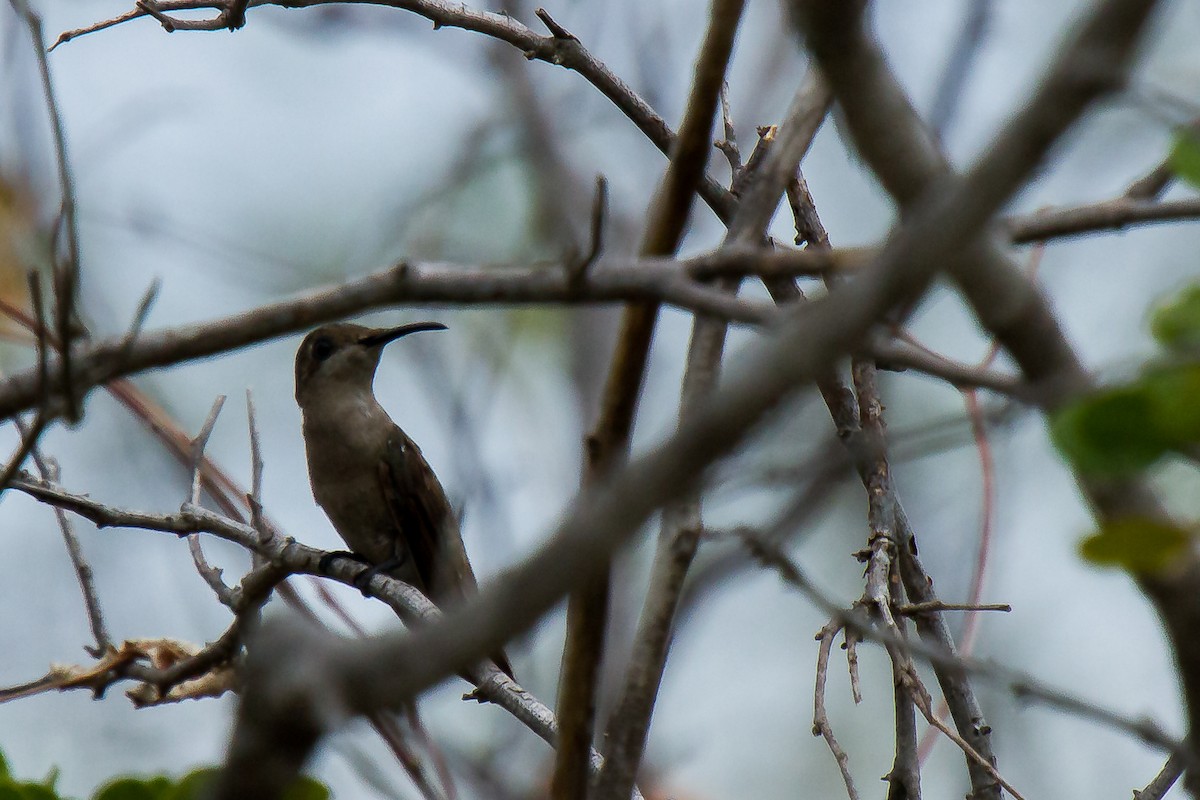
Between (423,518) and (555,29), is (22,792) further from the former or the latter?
(423,518)

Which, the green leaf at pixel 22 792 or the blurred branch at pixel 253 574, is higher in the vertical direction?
the blurred branch at pixel 253 574

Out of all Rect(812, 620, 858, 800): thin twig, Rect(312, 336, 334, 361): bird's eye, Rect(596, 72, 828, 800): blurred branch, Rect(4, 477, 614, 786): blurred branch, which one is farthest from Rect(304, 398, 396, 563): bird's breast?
Rect(596, 72, 828, 800): blurred branch

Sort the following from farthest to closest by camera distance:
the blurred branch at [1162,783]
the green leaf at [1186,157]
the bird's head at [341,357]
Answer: the bird's head at [341,357] → the blurred branch at [1162,783] → the green leaf at [1186,157]

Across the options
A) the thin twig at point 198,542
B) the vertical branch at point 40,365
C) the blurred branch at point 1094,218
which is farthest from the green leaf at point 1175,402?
the thin twig at point 198,542

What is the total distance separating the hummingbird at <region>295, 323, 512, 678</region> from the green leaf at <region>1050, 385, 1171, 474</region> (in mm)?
5294

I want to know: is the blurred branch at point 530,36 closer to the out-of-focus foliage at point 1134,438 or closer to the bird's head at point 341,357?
the out-of-focus foliage at point 1134,438

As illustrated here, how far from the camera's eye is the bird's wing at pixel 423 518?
6676 millimetres

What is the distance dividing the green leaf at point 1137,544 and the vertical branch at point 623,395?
2.34 ft

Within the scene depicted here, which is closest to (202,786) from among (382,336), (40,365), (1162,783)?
(40,365)

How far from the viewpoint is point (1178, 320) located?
1.52m

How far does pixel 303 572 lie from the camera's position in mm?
4117

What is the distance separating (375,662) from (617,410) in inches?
28.4

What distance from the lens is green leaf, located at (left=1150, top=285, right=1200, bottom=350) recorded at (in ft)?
4.91

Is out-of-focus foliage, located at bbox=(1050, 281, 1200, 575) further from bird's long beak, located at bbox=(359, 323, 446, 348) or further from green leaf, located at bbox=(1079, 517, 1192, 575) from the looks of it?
bird's long beak, located at bbox=(359, 323, 446, 348)
